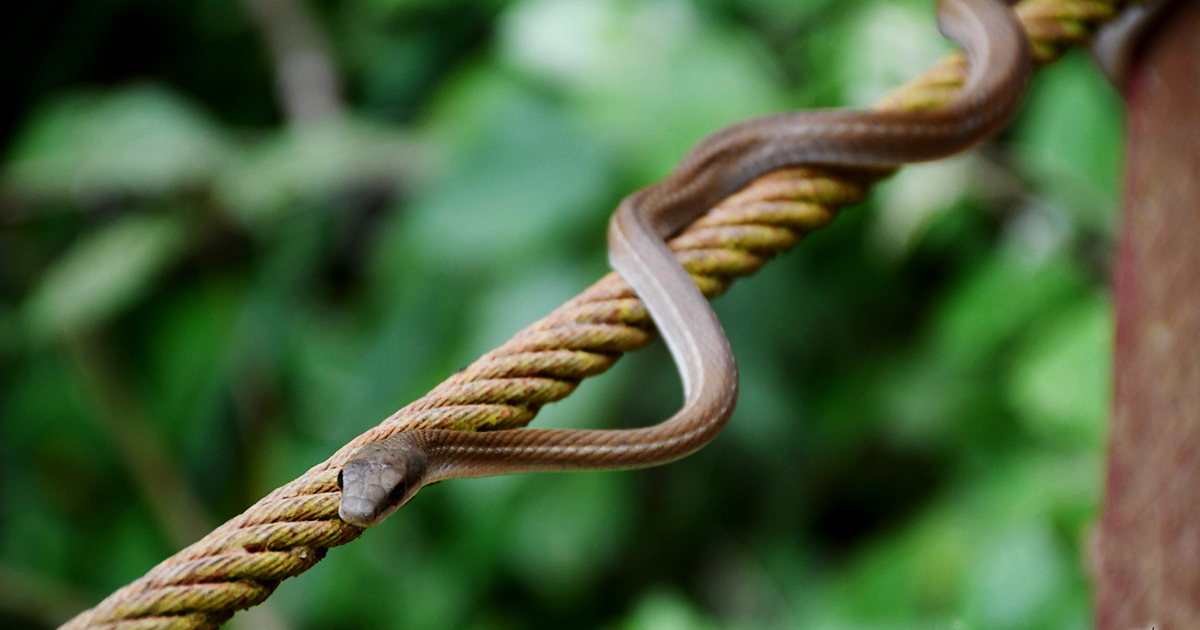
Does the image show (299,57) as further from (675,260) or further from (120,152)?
(675,260)

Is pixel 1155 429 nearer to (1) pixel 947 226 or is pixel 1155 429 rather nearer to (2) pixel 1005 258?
(2) pixel 1005 258

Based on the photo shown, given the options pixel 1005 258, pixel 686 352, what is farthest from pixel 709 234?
pixel 1005 258

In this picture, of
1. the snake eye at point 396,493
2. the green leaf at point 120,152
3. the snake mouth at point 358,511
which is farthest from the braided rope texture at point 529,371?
the green leaf at point 120,152

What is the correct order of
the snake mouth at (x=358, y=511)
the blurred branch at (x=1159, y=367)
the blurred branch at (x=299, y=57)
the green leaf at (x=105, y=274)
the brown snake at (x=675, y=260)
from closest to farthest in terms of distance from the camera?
the snake mouth at (x=358, y=511), the blurred branch at (x=1159, y=367), the brown snake at (x=675, y=260), the green leaf at (x=105, y=274), the blurred branch at (x=299, y=57)

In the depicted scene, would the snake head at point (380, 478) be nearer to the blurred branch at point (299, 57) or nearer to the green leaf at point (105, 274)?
the green leaf at point (105, 274)

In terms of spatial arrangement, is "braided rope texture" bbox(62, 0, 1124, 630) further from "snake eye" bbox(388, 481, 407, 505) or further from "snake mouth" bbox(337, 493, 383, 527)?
"snake eye" bbox(388, 481, 407, 505)
